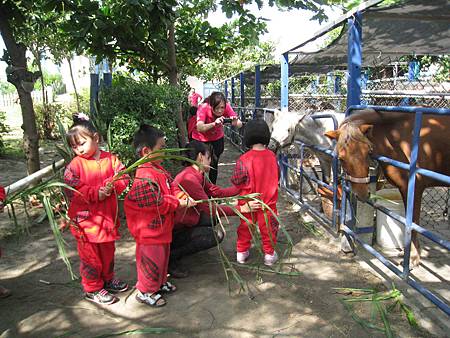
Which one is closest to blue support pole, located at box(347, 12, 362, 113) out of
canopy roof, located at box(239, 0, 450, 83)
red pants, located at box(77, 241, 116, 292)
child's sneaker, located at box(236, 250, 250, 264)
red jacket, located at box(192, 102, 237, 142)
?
canopy roof, located at box(239, 0, 450, 83)

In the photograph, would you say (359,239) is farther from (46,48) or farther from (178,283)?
(46,48)

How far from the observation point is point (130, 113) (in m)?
4.49

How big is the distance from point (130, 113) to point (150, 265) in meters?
2.42

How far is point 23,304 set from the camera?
2.75 m

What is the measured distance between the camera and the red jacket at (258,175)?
308cm

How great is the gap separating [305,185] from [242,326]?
3.71m

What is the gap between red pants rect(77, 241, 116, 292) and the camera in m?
2.61

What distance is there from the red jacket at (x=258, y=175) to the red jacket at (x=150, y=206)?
70 centimetres

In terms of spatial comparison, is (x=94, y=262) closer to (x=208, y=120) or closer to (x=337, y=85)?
(x=208, y=120)

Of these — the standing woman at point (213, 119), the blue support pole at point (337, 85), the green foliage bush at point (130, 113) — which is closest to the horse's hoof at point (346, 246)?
the standing woman at point (213, 119)

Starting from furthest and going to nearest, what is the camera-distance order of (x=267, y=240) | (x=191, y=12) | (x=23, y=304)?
(x=191, y=12)
(x=267, y=240)
(x=23, y=304)

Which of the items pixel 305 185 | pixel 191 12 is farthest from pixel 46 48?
pixel 305 185

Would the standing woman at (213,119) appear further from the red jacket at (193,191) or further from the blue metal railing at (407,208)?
the red jacket at (193,191)

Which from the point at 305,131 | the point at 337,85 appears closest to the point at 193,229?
the point at 305,131
